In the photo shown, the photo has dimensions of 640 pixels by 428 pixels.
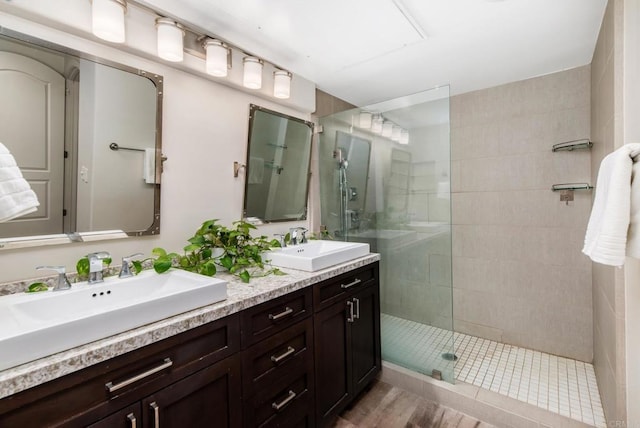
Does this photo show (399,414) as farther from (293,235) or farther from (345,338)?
(293,235)

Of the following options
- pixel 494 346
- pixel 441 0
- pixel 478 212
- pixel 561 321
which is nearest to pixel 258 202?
pixel 441 0

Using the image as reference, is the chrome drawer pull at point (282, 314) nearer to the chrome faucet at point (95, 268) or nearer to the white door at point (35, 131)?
the chrome faucet at point (95, 268)

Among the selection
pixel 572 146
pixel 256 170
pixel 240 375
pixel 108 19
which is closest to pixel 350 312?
pixel 240 375

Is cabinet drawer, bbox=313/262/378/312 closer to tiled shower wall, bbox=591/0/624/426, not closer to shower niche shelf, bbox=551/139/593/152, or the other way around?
tiled shower wall, bbox=591/0/624/426

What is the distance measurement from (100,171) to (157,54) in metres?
0.61

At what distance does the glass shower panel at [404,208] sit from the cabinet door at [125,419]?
1.68 metres

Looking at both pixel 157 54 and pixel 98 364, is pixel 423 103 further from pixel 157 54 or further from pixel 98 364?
pixel 98 364

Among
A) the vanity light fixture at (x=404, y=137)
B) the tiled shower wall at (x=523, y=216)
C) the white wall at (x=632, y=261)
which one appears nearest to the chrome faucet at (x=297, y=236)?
the vanity light fixture at (x=404, y=137)

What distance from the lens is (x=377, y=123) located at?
228cm

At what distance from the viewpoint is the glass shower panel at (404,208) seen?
2.00 metres

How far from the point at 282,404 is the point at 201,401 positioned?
1.35 ft

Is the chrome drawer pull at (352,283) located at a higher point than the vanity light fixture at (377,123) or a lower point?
lower

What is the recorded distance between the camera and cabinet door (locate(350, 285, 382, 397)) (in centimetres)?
178

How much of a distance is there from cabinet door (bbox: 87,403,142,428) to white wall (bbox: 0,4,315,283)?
701mm
